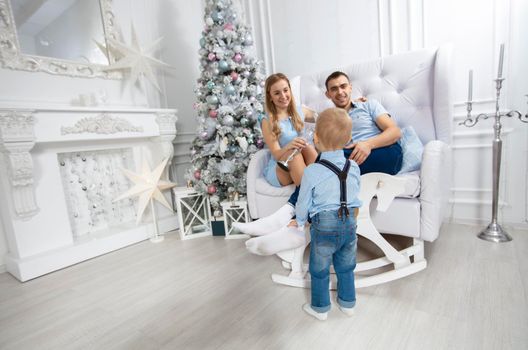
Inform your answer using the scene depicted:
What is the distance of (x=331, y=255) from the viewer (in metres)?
1.09

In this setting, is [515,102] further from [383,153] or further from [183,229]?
[183,229]

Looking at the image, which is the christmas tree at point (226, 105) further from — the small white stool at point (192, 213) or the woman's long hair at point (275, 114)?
the woman's long hair at point (275, 114)

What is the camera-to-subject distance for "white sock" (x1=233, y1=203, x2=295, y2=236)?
1.36 m

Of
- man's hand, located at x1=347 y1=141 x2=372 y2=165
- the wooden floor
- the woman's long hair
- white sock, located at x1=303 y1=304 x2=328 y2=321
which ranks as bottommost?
the wooden floor

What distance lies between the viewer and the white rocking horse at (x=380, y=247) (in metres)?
1.30

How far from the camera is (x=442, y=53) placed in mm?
1637

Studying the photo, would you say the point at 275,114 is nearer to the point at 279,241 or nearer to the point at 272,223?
the point at 272,223

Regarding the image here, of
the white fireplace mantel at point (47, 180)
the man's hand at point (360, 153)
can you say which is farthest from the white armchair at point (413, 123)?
the white fireplace mantel at point (47, 180)

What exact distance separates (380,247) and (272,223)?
Result: 0.53m

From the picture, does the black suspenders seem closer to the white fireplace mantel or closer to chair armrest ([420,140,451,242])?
chair armrest ([420,140,451,242])

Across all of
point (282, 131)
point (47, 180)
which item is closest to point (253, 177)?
point (282, 131)

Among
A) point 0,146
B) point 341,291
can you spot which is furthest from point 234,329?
point 0,146

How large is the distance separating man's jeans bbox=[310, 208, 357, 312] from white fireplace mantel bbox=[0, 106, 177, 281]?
65.5 inches

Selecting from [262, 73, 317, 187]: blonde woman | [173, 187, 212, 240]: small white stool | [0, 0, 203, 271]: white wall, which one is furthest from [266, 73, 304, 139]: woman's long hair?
Result: [0, 0, 203, 271]: white wall
